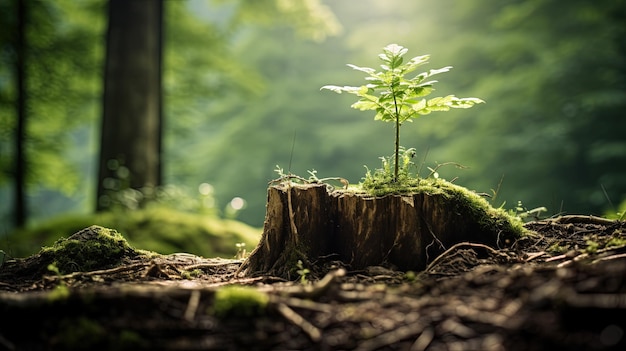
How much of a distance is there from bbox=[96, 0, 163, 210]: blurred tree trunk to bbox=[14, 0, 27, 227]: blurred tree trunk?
357 centimetres

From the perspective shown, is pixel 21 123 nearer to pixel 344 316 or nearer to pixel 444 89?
pixel 344 316

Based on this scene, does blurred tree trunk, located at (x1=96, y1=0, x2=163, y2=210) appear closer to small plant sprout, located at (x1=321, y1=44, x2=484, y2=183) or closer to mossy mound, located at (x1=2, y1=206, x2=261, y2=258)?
mossy mound, located at (x1=2, y1=206, x2=261, y2=258)

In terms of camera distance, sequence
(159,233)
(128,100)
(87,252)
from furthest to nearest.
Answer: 1. (128,100)
2. (159,233)
3. (87,252)

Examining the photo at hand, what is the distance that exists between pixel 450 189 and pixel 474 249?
420 mm

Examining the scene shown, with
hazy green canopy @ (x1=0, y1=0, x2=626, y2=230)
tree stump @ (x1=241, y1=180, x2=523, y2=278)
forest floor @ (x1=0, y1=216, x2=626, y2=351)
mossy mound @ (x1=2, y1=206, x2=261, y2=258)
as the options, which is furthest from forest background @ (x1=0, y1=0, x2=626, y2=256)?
forest floor @ (x1=0, y1=216, x2=626, y2=351)

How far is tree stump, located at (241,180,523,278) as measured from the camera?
3.04 meters

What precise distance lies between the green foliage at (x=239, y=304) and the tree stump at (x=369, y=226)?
1.12 meters

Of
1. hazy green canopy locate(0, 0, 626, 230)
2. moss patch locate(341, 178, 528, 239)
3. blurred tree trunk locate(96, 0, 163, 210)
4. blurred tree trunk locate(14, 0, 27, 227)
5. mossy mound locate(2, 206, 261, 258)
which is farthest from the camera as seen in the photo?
hazy green canopy locate(0, 0, 626, 230)

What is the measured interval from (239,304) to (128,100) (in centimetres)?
670

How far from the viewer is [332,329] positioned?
180cm

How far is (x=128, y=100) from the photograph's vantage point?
25.5 ft

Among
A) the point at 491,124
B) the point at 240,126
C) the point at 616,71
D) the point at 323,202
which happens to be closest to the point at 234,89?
the point at 240,126

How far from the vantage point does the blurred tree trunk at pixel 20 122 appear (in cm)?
1016

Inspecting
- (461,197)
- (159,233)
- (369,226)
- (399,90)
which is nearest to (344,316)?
(369,226)
